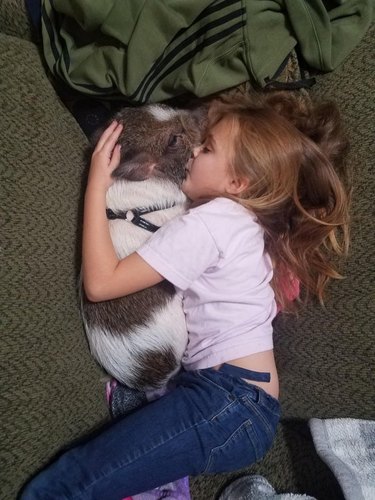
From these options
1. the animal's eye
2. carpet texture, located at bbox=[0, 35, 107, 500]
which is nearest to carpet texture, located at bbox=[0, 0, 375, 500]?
carpet texture, located at bbox=[0, 35, 107, 500]

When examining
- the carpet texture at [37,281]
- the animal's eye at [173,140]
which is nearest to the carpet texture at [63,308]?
the carpet texture at [37,281]

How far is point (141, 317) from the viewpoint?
1181mm

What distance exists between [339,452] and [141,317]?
0.71 meters

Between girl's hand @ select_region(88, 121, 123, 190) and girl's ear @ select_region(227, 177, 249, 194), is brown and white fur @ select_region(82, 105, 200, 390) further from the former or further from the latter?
girl's ear @ select_region(227, 177, 249, 194)

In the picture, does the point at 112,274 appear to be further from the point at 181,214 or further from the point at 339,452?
the point at 339,452

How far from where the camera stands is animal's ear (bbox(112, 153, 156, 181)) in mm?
1205

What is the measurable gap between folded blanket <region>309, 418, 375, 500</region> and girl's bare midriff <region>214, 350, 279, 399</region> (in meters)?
0.21

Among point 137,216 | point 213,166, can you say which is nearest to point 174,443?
point 137,216

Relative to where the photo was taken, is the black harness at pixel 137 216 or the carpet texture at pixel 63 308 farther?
the black harness at pixel 137 216

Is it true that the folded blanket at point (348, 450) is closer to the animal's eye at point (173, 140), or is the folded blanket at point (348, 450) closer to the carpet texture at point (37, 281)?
the carpet texture at point (37, 281)

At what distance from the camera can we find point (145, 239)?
1.18 meters

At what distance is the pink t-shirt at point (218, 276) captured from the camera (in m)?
1.10

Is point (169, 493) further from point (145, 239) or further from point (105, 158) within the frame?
point (105, 158)

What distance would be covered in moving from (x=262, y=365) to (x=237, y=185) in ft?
1.66
